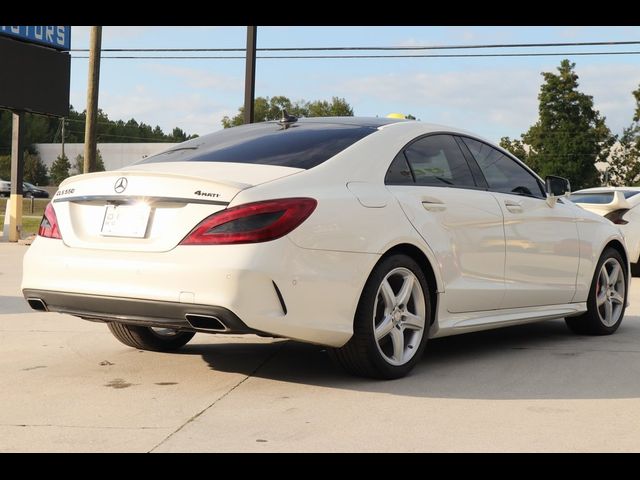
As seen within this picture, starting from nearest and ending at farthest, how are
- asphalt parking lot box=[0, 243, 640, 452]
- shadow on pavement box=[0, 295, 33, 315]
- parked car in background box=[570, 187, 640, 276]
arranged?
asphalt parking lot box=[0, 243, 640, 452] < shadow on pavement box=[0, 295, 33, 315] < parked car in background box=[570, 187, 640, 276]

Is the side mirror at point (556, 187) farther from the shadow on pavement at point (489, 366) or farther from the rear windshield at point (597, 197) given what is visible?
the rear windshield at point (597, 197)

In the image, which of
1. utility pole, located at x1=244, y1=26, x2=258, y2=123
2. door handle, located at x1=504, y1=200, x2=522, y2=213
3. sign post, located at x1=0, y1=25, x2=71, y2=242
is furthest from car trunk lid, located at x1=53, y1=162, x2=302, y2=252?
sign post, located at x1=0, y1=25, x2=71, y2=242

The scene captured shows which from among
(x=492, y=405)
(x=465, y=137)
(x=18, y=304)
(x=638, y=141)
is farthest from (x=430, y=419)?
(x=638, y=141)

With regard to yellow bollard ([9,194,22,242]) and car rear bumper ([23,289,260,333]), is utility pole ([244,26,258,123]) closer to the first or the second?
yellow bollard ([9,194,22,242])

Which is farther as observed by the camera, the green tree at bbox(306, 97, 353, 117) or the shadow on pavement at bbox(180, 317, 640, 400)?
the green tree at bbox(306, 97, 353, 117)

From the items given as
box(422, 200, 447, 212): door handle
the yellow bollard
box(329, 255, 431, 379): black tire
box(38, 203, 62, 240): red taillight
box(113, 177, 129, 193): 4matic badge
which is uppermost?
box(113, 177, 129, 193): 4matic badge

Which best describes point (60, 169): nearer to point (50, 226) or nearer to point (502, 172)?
point (502, 172)

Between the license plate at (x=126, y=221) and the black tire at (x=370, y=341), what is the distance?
1223 millimetres

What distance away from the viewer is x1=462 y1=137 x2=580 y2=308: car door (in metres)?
6.36

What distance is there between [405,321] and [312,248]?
0.89m

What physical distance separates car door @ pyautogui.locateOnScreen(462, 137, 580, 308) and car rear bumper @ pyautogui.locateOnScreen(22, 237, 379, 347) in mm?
1596

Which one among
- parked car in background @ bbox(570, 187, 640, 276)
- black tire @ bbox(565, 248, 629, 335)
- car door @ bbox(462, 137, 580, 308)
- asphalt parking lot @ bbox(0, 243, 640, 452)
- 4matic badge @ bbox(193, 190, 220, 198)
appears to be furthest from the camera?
parked car in background @ bbox(570, 187, 640, 276)

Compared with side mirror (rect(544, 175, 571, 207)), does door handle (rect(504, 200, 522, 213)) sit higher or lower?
lower

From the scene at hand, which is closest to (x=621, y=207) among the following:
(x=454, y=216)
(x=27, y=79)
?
(x=454, y=216)
